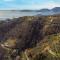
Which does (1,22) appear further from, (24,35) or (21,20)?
(24,35)

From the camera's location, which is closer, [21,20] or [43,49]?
[43,49]

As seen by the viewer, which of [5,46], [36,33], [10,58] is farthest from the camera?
[36,33]

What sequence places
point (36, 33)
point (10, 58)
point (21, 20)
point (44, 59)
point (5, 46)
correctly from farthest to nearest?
point (21, 20), point (36, 33), point (5, 46), point (10, 58), point (44, 59)

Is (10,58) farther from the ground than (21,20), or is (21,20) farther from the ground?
(21,20)

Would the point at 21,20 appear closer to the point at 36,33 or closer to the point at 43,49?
the point at 36,33

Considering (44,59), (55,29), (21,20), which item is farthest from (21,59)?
(21,20)

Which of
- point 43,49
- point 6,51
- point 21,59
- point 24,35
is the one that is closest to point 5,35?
point 24,35

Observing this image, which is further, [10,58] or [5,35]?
[5,35]
